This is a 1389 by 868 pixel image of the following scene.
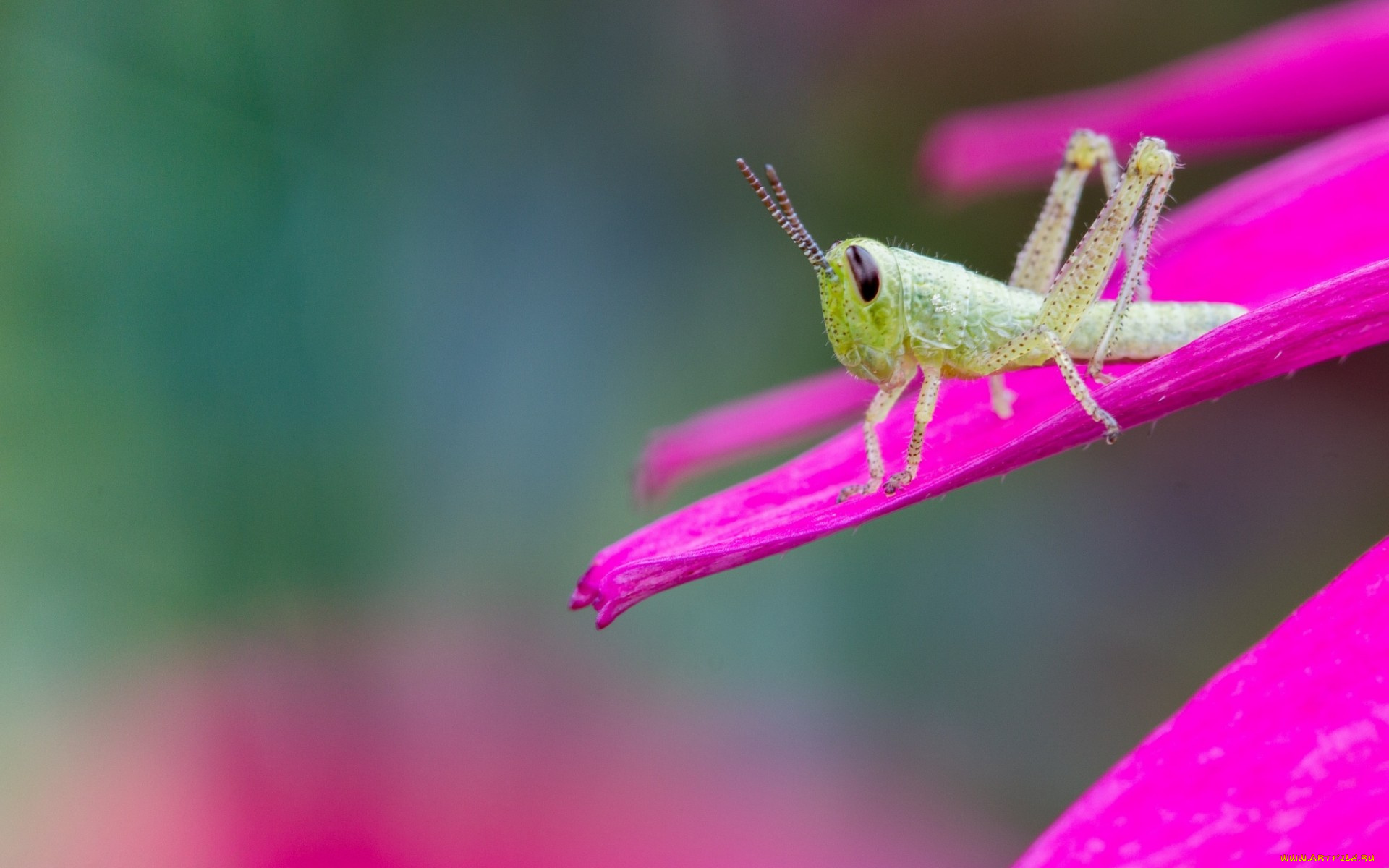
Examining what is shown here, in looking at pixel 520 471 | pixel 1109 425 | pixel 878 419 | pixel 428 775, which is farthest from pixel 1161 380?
pixel 520 471

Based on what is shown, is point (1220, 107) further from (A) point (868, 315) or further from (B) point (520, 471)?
(B) point (520, 471)

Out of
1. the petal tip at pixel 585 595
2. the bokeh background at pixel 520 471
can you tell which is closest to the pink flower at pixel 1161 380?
the petal tip at pixel 585 595

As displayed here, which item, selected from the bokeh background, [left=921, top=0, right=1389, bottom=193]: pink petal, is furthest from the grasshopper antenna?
the bokeh background

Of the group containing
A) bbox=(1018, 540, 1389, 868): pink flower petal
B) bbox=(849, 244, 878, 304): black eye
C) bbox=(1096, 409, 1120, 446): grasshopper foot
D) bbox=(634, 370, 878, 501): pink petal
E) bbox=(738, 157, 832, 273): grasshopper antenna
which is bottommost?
bbox=(1018, 540, 1389, 868): pink flower petal

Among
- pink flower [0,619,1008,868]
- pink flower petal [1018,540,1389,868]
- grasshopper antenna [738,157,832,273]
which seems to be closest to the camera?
pink flower petal [1018,540,1389,868]

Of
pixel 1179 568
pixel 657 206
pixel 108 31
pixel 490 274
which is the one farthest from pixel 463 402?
pixel 1179 568

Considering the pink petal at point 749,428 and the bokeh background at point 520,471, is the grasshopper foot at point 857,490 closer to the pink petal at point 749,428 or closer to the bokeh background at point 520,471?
the pink petal at point 749,428

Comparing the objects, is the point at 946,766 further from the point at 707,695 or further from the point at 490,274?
the point at 490,274

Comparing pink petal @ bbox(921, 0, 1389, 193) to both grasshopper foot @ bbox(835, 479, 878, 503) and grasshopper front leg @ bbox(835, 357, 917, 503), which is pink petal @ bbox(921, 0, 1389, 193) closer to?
grasshopper front leg @ bbox(835, 357, 917, 503)
